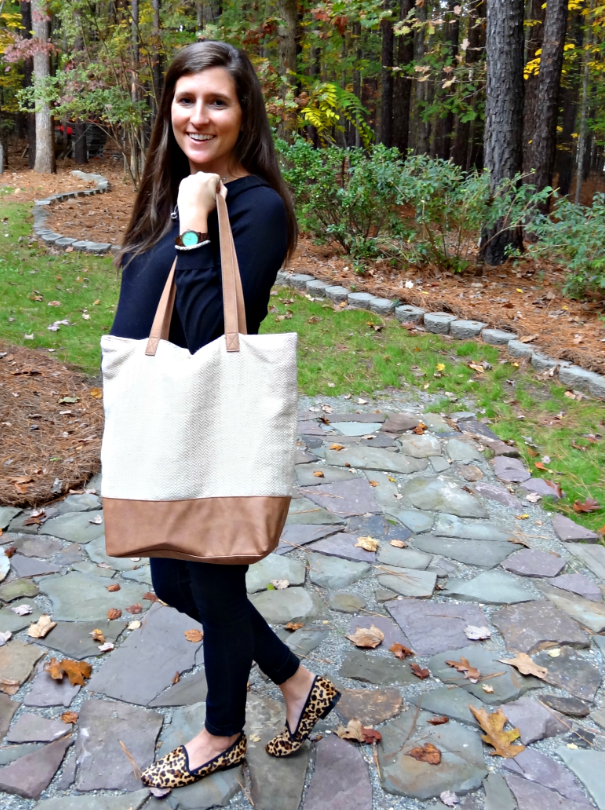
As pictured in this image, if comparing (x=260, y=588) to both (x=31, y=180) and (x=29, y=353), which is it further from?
(x=31, y=180)

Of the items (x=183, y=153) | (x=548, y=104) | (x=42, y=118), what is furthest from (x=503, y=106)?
(x=42, y=118)

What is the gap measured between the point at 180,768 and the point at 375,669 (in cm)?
92

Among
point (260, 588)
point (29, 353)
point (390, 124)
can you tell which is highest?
point (390, 124)

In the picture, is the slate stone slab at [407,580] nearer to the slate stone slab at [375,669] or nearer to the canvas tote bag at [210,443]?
the slate stone slab at [375,669]

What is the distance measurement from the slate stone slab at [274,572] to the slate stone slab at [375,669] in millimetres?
585

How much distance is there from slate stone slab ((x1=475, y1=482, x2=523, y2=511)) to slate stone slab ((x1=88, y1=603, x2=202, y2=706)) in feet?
6.72

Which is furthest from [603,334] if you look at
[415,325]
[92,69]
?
[92,69]

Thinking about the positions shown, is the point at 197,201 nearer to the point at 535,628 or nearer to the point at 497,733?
the point at 497,733

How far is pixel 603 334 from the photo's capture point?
6387 mm

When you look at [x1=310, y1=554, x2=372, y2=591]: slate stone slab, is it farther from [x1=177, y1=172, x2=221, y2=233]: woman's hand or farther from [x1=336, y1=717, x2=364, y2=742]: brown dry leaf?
[x1=177, y1=172, x2=221, y2=233]: woman's hand

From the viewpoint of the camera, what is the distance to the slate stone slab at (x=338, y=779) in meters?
2.12

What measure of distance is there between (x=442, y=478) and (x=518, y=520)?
60 centimetres

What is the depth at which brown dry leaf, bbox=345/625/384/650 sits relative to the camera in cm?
289

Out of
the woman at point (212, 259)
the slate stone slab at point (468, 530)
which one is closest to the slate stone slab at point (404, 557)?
the slate stone slab at point (468, 530)
